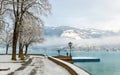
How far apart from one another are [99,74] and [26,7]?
→ 34.1 meters

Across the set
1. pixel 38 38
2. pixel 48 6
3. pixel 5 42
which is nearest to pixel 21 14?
pixel 48 6

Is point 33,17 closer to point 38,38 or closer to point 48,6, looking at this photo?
point 48,6

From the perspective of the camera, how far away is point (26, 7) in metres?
50.6

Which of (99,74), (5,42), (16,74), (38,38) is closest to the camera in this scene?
→ (16,74)

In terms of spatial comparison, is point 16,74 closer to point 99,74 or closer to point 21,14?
point 21,14

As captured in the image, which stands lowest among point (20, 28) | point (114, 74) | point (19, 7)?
point (114, 74)

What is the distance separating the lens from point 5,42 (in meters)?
120

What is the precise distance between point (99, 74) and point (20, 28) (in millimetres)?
32512

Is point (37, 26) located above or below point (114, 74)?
above

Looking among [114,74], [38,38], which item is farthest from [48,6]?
[38,38]

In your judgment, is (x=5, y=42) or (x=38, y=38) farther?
(x=5, y=42)

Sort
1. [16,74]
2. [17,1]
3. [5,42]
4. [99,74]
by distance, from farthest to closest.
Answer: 1. [5,42]
2. [99,74]
3. [17,1]
4. [16,74]

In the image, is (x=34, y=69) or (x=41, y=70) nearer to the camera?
(x=41, y=70)

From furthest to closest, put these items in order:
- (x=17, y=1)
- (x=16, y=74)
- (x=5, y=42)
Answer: (x=5, y=42), (x=17, y=1), (x=16, y=74)
